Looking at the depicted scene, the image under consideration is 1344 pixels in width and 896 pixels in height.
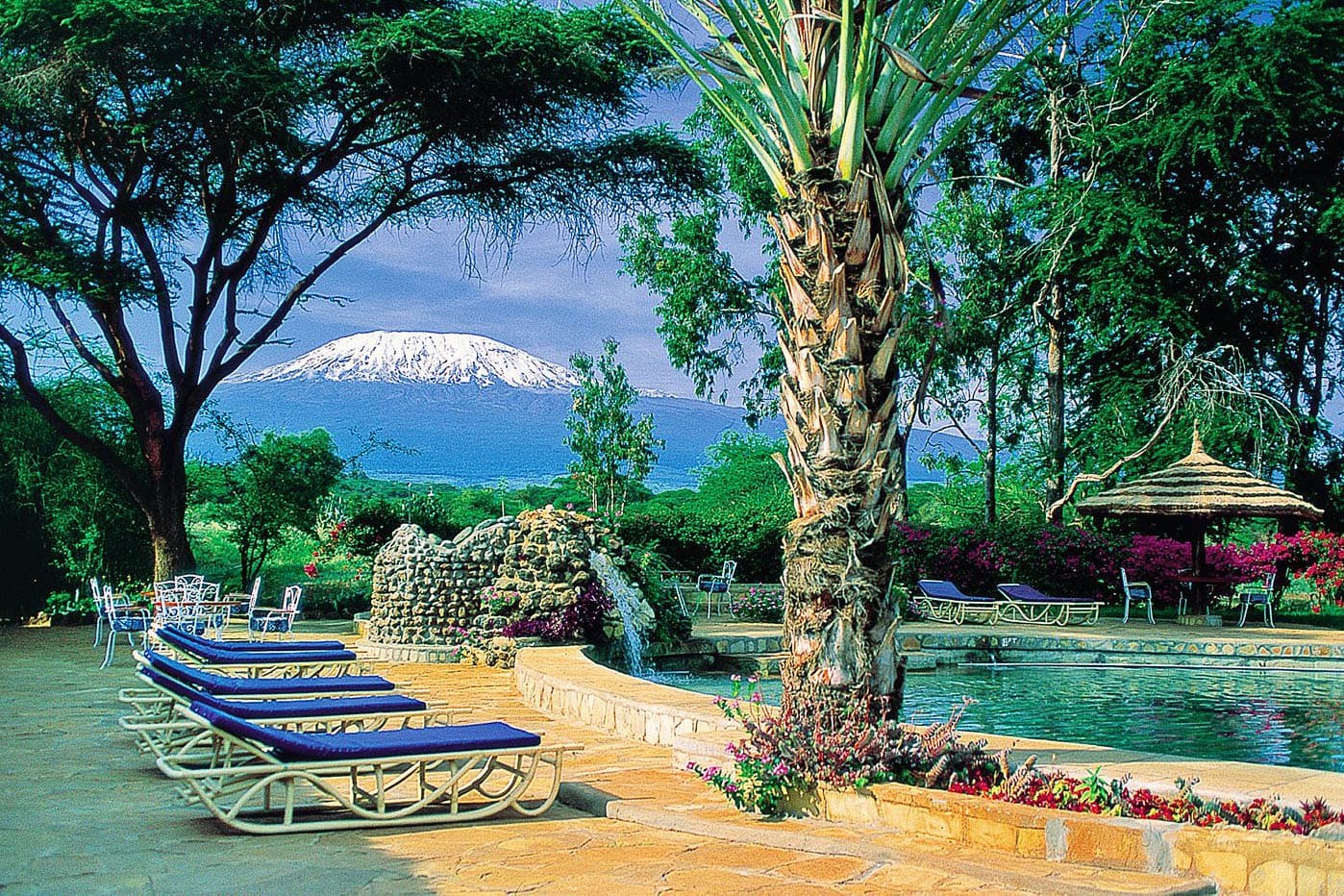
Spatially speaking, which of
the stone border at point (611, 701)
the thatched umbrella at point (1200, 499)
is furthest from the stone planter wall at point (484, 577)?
the thatched umbrella at point (1200, 499)

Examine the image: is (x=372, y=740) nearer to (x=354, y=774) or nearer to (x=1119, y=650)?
(x=354, y=774)

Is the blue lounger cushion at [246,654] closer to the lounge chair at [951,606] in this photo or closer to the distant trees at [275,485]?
the lounge chair at [951,606]

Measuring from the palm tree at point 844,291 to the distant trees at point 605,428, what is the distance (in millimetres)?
25709

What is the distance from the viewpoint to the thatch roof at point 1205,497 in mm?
17750

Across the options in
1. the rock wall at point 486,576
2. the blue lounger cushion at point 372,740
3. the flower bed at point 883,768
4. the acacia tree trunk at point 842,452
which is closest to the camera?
the flower bed at point 883,768

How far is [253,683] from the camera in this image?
24.0 feet

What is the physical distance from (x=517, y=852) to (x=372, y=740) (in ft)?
3.16

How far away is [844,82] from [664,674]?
8831 mm

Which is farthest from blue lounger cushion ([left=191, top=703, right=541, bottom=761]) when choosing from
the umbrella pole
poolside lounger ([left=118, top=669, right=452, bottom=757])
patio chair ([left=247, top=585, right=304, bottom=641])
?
the umbrella pole

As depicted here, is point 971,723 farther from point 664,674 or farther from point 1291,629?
point 1291,629

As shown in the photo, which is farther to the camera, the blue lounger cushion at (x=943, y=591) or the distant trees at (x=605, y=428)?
the distant trees at (x=605, y=428)

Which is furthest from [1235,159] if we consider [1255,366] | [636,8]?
[636,8]

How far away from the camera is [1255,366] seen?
934 inches

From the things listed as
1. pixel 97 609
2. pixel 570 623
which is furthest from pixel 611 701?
pixel 97 609
